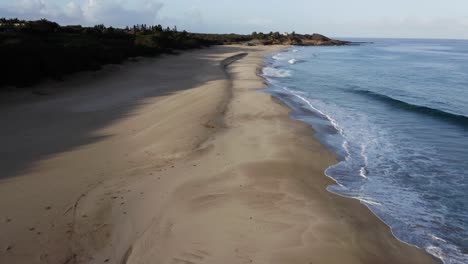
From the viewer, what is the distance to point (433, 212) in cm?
719

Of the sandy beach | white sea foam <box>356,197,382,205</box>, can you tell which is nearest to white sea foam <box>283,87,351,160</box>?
the sandy beach

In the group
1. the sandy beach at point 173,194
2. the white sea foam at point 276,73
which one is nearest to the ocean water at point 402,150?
the sandy beach at point 173,194

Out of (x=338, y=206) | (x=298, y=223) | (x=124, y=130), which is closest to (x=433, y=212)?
(x=338, y=206)

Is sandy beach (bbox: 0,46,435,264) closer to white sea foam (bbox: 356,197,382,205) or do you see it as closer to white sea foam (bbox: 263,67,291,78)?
white sea foam (bbox: 356,197,382,205)

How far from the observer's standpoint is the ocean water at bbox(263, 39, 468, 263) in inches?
268

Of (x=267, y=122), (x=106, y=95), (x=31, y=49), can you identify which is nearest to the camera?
(x=267, y=122)

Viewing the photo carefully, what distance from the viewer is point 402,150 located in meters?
11.1

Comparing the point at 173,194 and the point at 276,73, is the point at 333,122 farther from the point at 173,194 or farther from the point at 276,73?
the point at 276,73

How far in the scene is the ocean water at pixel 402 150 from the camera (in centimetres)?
680

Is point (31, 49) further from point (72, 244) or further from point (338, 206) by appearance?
point (338, 206)

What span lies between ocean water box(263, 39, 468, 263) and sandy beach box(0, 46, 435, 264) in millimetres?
552

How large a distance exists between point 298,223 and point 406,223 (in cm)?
203

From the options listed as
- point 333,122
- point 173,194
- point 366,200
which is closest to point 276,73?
point 333,122

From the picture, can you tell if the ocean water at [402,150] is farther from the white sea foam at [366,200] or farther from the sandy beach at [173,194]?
the sandy beach at [173,194]
